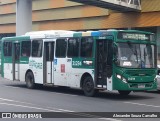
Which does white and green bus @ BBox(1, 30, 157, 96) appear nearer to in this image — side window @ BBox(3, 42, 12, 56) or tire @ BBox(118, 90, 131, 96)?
tire @ BBox(118, 90, 131, 96)

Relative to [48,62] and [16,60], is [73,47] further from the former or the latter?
[16,60]

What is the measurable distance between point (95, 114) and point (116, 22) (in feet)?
81.9

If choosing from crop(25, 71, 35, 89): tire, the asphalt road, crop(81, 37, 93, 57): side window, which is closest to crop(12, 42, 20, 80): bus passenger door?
crop(25, 71, 35, 89): tire

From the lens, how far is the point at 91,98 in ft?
Answer: 57.8

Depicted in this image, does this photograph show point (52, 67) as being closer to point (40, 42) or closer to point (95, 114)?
point (40, 42)

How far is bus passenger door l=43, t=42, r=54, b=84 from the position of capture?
2092cm

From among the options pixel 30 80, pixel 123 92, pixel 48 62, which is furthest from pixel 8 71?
pixel 123 92

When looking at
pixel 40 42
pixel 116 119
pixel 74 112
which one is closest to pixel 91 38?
pixel 40 42

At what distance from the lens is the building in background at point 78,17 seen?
34500mm

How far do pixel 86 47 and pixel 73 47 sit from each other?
103 cm

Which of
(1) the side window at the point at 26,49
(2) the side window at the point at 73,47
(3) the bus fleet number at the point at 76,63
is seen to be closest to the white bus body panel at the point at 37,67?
(1) the side window at the point at 26,49

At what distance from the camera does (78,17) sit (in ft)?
134

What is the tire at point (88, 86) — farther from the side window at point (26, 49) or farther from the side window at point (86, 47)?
the side window at point (26, 49)

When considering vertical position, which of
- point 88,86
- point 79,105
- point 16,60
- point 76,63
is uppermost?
point 16,60
